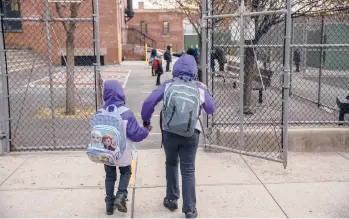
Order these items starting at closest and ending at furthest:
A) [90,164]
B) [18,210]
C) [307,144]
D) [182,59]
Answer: [182,59]
[18,210]
[90,164]
[307,144]

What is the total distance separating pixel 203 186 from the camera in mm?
5043

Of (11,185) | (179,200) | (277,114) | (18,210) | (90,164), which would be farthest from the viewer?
(277,114)

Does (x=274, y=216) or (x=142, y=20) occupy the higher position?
(x=142, y=20)

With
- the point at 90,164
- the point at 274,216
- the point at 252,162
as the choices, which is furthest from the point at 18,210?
the point at 252,162

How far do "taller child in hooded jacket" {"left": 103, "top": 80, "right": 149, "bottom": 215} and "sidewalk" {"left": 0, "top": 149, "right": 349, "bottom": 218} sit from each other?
198 millimetres

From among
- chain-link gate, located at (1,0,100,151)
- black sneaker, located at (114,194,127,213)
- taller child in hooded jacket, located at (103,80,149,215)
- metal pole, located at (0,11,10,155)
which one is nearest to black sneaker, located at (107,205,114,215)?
taller child in hooded jacket, located at (103,80,149,215)

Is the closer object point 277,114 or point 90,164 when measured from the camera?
point 90,164

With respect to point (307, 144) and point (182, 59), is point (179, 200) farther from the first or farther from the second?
point (307, 144)

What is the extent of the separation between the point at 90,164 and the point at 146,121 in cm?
212

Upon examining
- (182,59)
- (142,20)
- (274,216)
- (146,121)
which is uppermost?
(142,20)

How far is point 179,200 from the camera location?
466 centimetres

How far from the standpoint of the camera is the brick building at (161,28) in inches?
1954

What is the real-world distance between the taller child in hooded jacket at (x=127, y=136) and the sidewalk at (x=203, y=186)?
198 millimetres

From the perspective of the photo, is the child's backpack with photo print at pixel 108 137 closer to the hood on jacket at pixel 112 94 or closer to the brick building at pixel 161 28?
the hood on jacket at pixel 112 94
